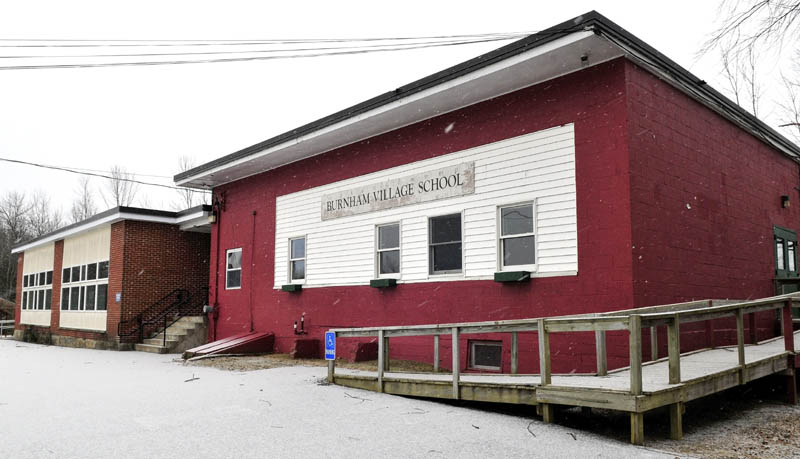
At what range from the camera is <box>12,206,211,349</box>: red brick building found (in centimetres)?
1952

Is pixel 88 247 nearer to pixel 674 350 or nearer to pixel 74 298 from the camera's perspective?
pixel 74 298

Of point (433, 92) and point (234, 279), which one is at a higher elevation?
point (433, 92)

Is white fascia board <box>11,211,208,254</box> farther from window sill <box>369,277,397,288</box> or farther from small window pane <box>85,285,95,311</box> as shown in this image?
window sill <box>369,277,397,288</box>

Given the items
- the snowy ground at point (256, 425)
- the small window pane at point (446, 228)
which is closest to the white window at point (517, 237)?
the small window pane at point (446, 228)

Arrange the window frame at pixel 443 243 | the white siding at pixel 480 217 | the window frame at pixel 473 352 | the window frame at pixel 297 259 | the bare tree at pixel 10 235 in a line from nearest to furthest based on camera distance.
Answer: the white siding at pixel 480 217 → the window frame at pixel 473 352 → the window frame at pixel 443 243 → the window frame at pixel 297 259 → the bare tree at pixel 10 235

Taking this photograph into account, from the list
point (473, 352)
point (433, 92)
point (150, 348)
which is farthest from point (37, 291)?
point (433, 92)

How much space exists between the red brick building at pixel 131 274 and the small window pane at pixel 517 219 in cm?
1100

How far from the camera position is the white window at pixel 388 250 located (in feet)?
42.0

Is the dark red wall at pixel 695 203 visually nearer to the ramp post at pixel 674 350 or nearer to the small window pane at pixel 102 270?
the ramp post at pixel 674 350

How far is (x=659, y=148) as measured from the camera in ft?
32.0

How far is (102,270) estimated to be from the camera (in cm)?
2106

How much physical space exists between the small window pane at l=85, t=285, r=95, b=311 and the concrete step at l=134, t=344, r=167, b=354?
3.76 m

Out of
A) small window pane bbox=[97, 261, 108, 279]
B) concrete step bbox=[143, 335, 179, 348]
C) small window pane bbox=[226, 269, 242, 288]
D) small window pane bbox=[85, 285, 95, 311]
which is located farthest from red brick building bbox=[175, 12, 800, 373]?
small window pane bbox=[85, 285, 95, 311]

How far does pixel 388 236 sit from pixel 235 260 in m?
6.56
